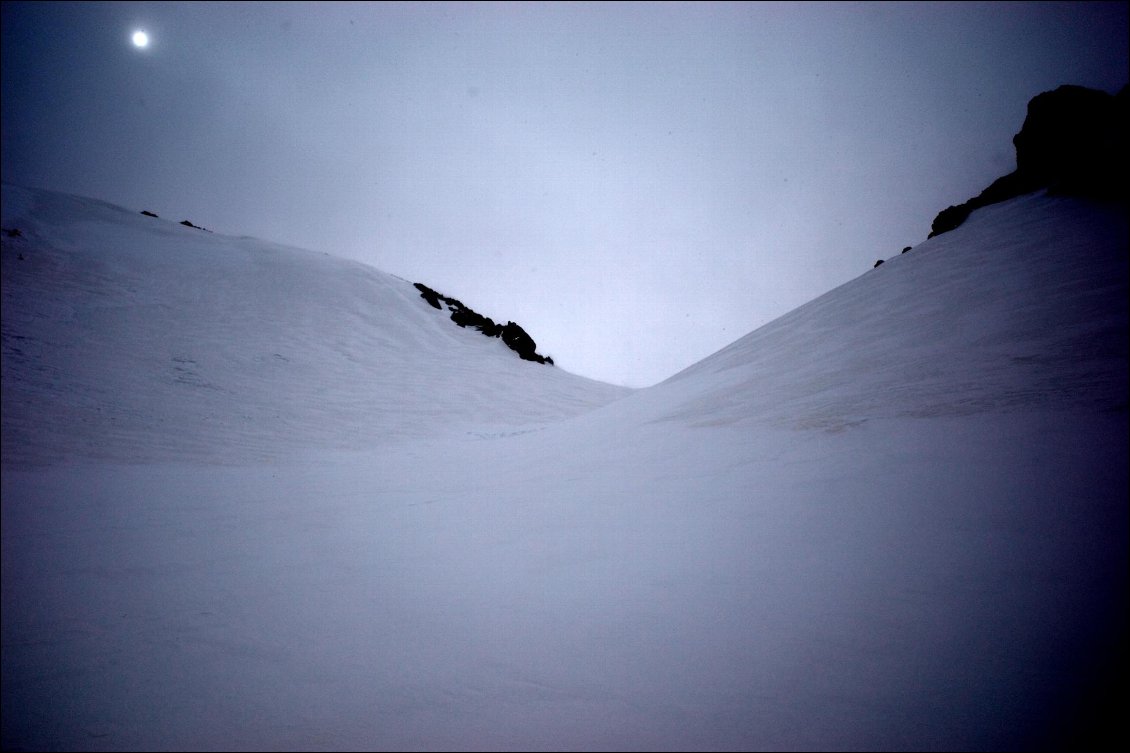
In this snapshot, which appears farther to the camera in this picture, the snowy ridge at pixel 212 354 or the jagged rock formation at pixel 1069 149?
the snowy ridge at pixel 212 354

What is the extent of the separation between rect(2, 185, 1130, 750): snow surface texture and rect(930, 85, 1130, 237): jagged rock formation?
537 millimetres

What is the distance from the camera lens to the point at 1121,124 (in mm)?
6082

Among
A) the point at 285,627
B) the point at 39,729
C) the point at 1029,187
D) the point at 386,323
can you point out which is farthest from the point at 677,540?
the point at 386,323

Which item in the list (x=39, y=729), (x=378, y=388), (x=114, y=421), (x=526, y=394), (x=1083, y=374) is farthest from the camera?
(x=526, y=394)

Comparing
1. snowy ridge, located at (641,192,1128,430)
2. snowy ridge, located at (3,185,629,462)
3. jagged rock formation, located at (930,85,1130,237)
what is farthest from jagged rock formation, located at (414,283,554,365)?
jagged rock formation, located at (930,85,1130,237)

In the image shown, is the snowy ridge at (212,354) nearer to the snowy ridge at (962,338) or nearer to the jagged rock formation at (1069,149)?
the snowy ridge at (962,338)

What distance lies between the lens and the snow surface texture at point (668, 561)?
140cm

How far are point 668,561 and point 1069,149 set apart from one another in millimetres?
10114

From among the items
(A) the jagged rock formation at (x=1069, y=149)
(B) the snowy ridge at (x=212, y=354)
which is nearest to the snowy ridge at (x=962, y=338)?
(A) the jagged rock formation at (x=1069, y=149)

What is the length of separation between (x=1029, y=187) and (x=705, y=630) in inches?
→ 435

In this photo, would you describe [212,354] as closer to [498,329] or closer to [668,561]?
[668,561]

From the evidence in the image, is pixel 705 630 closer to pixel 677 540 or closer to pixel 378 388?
pixel 677 540

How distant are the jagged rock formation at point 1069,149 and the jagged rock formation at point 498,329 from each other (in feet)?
53.2

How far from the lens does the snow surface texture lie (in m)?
1.40
